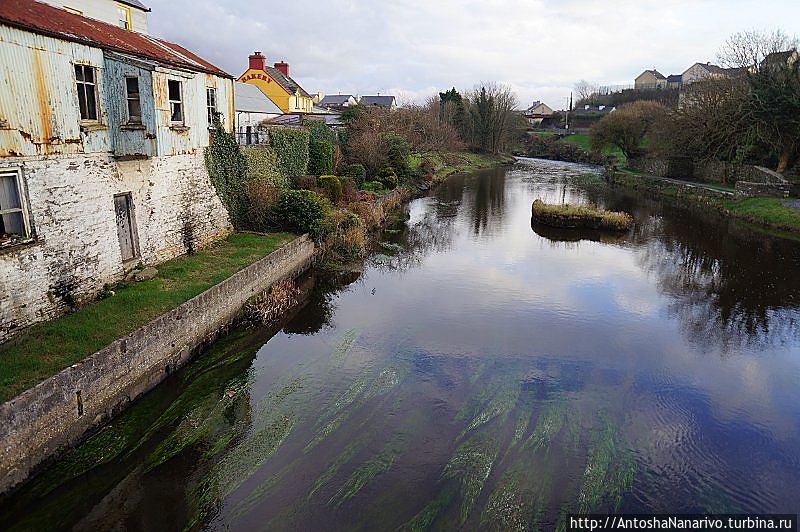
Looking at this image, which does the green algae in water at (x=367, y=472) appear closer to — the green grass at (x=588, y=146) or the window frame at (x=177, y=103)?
the window frame at (x=177, y=103)

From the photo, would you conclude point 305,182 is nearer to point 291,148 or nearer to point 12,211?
point 291,148

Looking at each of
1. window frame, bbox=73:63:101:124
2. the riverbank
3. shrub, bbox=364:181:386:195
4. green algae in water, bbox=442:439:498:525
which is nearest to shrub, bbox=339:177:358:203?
shrub, bbox=364:181:386:195

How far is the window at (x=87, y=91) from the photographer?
9.77 metres

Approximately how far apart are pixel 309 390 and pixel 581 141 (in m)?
61.2

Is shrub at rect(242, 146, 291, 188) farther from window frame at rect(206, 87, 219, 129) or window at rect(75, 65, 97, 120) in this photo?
window at rect(75, 65, 97, 120)

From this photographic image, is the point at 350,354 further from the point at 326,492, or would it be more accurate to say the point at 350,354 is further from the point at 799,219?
the point at 799,219

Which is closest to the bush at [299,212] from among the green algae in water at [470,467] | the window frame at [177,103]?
the window frame at [177,103]

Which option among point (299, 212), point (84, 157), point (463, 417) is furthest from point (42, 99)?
point (463, 417)

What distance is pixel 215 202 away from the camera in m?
14.7

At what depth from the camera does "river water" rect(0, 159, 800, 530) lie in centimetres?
657

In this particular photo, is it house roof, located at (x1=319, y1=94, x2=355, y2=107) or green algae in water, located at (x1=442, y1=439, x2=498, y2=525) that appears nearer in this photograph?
green algae in water, located at (x1=442, y1=439, x2=498, y2=525)

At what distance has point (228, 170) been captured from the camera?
50.2 ft

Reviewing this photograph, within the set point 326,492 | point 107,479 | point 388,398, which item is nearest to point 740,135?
point 388,398

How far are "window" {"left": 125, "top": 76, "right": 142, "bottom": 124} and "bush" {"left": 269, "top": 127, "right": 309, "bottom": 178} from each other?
7456mm
